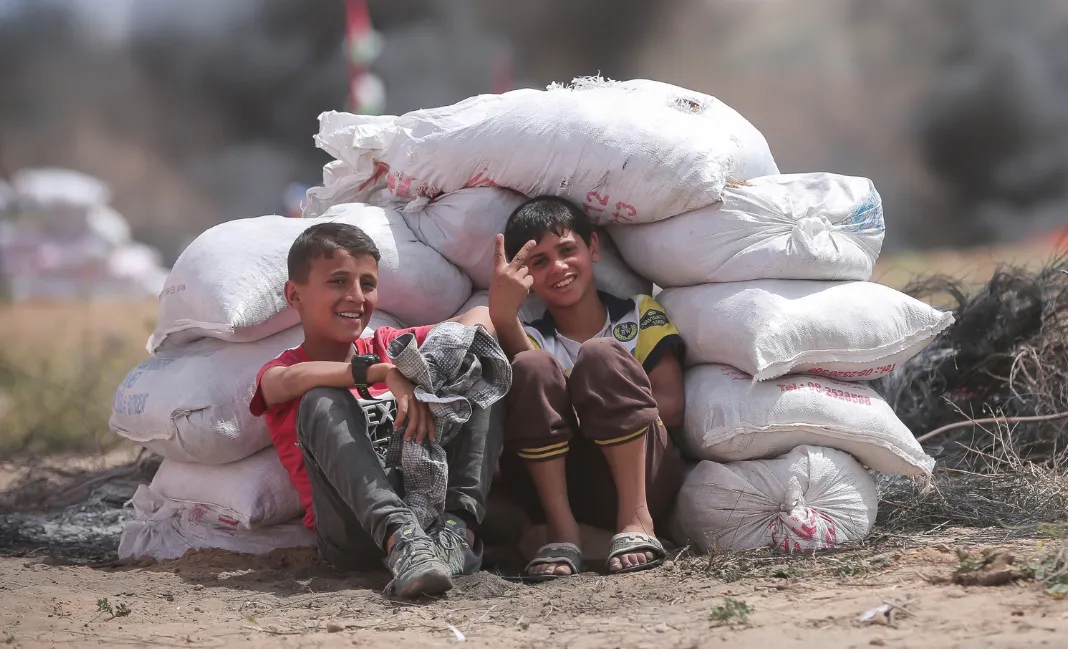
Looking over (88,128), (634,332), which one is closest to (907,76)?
(88,128)

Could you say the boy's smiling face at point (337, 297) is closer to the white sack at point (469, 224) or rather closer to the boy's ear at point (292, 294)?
the boy's ear at point (292, 294)

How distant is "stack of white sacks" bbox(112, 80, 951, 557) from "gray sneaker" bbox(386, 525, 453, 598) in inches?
30.1

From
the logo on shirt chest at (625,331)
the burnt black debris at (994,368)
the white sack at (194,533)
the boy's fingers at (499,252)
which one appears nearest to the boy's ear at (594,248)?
the logo on shirt chest at (625,331)

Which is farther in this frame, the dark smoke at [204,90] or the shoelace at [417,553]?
the dark smoke at [204,90]

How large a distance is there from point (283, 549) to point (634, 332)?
1.19 m

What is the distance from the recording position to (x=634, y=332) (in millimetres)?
2809

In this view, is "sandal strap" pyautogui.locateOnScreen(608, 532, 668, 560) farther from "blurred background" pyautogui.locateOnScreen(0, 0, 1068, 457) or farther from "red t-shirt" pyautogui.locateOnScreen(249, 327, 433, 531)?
"blurred background" pyautogui.locateOnScreen(0, 0, 1068, 457)

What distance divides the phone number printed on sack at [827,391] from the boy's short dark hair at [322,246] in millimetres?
1169

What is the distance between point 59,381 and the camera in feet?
19.8

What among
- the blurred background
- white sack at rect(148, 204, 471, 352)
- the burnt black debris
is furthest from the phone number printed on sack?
the blurred background

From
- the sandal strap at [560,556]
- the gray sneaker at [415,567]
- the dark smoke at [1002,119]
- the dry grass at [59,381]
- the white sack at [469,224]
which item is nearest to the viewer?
the gray sneaker at [415,567]

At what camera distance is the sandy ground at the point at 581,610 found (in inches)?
68.5

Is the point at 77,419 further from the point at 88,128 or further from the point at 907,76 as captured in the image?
the point at 907,76

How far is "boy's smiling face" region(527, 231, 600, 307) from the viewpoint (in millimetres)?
2781
